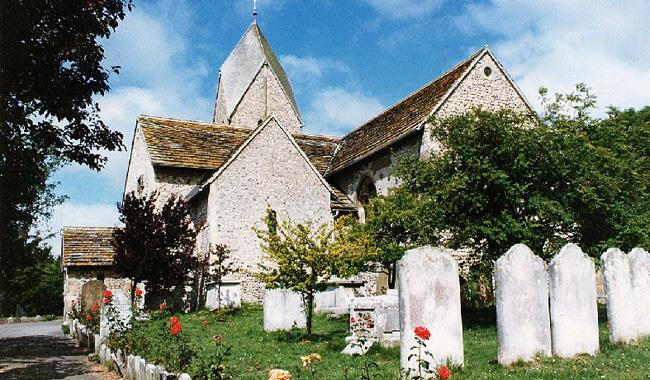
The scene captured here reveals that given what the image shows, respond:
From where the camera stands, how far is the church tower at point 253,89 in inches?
1567

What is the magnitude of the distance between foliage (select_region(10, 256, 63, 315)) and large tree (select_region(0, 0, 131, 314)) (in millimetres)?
31069

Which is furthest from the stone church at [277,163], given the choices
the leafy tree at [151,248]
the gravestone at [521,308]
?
the gravestone at [521,308]

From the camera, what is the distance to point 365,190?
2705 cm

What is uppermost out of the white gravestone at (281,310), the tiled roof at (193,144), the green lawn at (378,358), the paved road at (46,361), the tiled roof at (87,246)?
the tiled roof at (193,144)

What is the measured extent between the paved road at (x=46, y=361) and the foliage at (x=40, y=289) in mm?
25858

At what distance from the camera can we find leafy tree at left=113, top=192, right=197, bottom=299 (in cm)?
2086

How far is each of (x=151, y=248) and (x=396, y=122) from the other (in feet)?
40.5

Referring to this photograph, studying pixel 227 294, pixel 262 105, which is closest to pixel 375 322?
pixel 227 294

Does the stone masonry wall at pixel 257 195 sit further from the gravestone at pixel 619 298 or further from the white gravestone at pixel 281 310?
the gravestone at pixel 619 298

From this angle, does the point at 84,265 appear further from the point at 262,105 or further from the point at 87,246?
the point at 262,105

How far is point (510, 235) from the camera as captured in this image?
14.9 metres

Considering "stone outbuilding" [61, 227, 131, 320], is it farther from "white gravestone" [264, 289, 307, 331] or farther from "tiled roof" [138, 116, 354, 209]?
"white gravestone" [264, 289, 307, 331]

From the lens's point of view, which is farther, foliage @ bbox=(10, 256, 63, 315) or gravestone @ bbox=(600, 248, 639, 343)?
foliage @ bbox=(10, 256, 63, 315)

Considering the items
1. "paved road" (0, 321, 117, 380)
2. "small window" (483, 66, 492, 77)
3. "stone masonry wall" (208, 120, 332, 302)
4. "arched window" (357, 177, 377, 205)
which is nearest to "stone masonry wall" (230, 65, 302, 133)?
"arched window" (357, 177, 377, 205)
